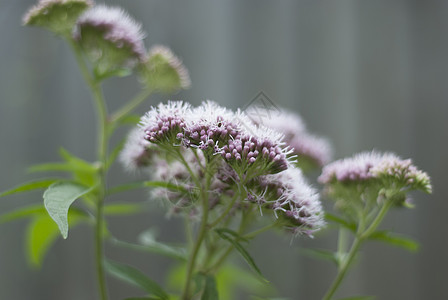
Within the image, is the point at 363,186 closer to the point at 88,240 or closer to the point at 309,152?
the point at 309,152

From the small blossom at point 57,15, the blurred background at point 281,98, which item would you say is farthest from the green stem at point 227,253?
the blurred background at point 281,98

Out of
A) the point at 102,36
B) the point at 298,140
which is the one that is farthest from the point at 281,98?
the point at 102,36

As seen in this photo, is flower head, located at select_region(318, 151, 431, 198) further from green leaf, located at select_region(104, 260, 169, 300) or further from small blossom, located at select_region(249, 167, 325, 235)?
green leaf, located at select_region(104, 260, 169, 300)

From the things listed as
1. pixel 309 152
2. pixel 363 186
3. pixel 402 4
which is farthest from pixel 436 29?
pixel 363 186

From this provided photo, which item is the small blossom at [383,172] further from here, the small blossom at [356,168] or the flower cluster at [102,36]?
the flower cluster at [102,36]

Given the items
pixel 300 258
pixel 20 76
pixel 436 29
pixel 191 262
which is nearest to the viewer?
pixel 191 262

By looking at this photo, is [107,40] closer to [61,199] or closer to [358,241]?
[61,199]
